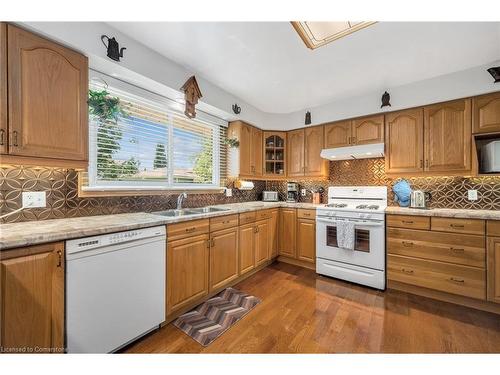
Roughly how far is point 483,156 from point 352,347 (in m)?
2.50

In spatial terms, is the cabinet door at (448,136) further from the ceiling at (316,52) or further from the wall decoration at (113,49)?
the wall decoration at (113,49)

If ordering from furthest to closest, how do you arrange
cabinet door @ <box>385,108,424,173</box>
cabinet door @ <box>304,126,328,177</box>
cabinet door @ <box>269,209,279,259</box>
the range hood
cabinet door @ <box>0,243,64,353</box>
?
cabinet door @ <box>304,126,328,177</box>
cabinet door @ <box>269,209,279,259</box>
the range hood
cabinet door @ <box>385,108,424,173</box>
cabinet door @ <box>0,243,64,353</box>

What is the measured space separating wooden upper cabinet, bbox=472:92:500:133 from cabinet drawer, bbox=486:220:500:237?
0.95 meters

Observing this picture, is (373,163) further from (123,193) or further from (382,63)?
(123,193)

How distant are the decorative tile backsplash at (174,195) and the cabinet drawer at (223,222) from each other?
59 centimetres

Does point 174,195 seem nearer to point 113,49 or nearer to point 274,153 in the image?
point 113,49

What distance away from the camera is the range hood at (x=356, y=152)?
8.78 feet

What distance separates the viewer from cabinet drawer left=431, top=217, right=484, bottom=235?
202cm

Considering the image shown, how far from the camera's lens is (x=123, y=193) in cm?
195

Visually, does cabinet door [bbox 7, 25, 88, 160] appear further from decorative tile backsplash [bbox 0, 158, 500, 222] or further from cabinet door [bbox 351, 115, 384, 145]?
cabinet door [bbox 351, 115, 384, 145]

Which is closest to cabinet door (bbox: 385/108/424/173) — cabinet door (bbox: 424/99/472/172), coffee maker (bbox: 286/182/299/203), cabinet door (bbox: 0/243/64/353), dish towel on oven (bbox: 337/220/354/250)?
cabinet door (bbox: 424/99/472/172)

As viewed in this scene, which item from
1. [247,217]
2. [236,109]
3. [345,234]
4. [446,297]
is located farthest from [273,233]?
[446,297]

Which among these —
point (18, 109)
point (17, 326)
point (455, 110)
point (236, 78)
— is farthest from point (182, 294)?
point (455, 110)

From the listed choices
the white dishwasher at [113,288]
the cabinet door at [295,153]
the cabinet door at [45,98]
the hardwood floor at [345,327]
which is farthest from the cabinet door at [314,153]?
the cabinet door at [45,98]
